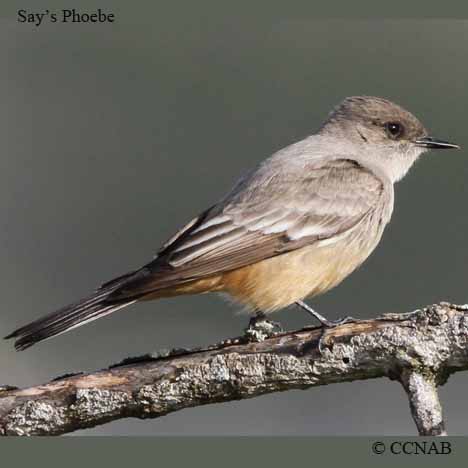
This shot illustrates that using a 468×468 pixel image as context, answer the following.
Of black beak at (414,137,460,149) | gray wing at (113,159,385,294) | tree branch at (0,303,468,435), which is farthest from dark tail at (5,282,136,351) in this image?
black beak at (414,137,460,149)

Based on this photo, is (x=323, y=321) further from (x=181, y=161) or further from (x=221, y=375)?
(x=181, y=161)

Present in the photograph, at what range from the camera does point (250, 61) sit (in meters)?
9.34

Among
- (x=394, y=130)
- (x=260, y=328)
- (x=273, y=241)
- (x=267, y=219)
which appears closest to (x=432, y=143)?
(x=394, y=130)

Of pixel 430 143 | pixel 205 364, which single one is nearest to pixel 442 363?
pixel 205 364

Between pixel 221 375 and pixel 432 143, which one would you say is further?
pixel 432 143

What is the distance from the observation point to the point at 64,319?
21.2ft

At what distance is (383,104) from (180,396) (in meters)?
3.63

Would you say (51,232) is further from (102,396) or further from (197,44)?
(102,396)

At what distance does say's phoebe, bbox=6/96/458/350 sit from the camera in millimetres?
6555

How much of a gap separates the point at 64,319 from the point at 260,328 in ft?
4.18

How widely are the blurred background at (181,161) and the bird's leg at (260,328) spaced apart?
0.92 metres

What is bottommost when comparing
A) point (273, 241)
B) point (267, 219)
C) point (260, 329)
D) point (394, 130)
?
point (260, 329)

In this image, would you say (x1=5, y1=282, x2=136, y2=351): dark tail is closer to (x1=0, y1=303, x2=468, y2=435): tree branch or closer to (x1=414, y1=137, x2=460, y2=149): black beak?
(x1=0, y1=303, x2=468, y2=435): tree branch

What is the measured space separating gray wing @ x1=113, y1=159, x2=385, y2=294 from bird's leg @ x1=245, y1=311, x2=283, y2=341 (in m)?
0.41
